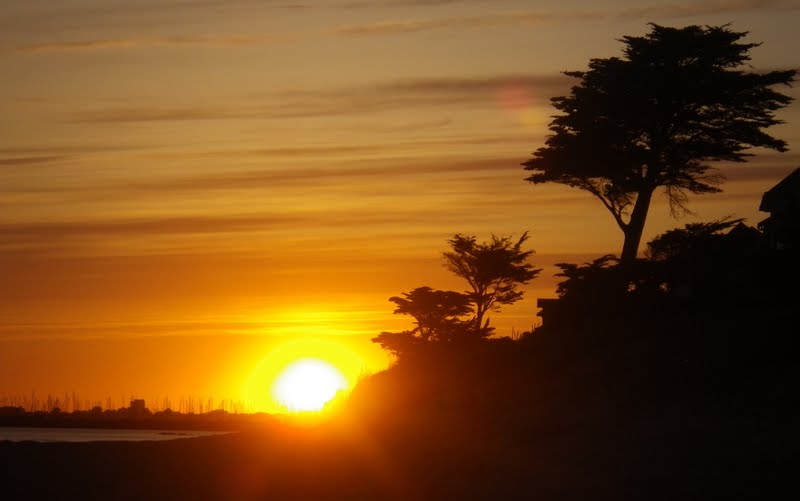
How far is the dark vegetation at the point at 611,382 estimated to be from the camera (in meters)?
30.9

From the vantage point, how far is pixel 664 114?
169 feet

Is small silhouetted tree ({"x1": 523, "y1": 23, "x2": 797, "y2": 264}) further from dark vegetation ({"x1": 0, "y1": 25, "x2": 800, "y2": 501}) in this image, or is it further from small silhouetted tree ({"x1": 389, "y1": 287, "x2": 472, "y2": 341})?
small silhouetted tree ({"x1": 389, "y1": 287, "x2": 472, "y2": 341})

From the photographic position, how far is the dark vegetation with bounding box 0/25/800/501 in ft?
101

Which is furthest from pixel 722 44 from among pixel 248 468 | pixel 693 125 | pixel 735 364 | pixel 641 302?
pixel 248 468

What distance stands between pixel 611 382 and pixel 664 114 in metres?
16.6

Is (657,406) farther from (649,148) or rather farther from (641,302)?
(649,148)

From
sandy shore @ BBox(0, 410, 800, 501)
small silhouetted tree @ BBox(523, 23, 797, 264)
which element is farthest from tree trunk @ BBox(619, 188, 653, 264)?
sandy shore @ BBox(0, 410, 800, 501)

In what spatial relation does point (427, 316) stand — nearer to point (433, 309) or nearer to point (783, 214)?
point (433, 309)

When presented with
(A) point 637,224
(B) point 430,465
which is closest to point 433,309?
(A) point 637,224

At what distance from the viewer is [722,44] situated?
5147 cm

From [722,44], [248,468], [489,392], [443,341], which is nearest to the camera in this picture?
[248,468]

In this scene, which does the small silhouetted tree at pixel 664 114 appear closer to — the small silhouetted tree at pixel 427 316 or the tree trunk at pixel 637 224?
the tree trunk at pixel 637 224

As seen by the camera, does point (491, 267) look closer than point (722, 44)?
No

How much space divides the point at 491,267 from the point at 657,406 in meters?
35.7
